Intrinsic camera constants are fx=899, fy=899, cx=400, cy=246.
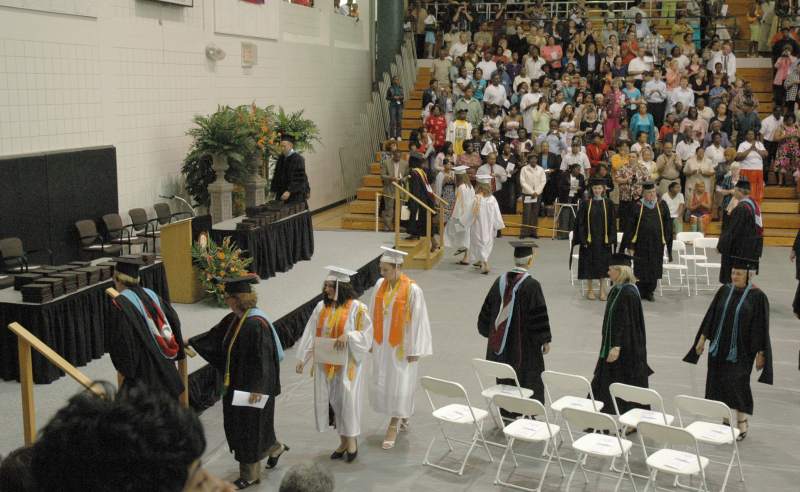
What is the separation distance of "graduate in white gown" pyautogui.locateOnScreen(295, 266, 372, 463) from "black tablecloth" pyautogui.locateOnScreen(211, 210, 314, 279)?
459cm

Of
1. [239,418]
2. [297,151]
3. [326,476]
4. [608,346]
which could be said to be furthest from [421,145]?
[326,476]

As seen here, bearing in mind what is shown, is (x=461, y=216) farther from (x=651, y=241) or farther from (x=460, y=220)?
(x=651, y=241)

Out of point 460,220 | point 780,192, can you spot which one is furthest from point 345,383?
point 780,192

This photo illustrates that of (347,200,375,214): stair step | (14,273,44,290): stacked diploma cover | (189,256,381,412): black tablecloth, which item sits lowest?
(189,256,381,412): black tablecloth

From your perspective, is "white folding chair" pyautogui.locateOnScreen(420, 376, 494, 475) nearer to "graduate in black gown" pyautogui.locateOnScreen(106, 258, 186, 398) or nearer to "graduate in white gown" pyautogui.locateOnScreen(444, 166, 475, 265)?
"graduate in black gown" pyautogui.locateOnScreen(106, 258, 186, 398)

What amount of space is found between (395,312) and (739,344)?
304 cm

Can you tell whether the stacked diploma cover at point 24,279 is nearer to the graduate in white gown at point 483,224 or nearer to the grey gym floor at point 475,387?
the grey gym floor at point 475,387

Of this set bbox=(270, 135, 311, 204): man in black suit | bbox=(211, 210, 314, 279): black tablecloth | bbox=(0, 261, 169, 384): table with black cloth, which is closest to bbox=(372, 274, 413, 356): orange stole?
bbox=(0, 261, 169, 384): table with black cloth

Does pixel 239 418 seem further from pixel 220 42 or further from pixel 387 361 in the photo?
pixel 220 42

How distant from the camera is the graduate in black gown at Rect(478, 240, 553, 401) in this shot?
8094 millimetres

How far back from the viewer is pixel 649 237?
42.7ft

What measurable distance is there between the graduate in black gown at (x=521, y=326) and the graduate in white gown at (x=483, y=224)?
6.66m

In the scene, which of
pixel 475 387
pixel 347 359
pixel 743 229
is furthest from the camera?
pixel 743 229

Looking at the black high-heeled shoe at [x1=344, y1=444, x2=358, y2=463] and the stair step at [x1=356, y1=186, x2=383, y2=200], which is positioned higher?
the stair step at [x1=356, y1=186, x2=383, y2=200]
